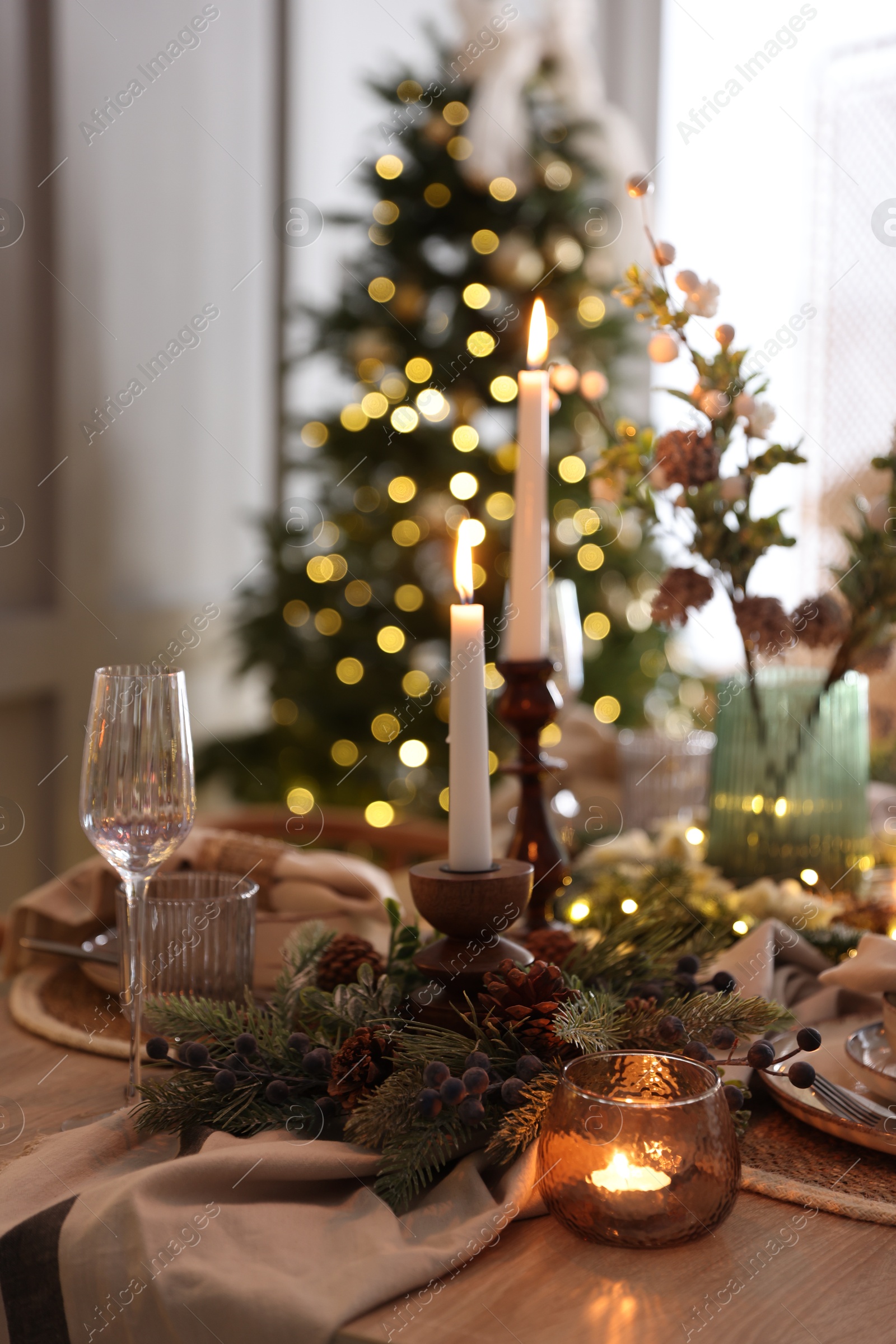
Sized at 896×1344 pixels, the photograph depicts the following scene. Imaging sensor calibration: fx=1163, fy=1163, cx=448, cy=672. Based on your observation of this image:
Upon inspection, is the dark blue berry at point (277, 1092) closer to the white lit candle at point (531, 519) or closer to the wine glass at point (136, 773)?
the wine glass at point (136, 773)

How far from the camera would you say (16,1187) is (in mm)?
620

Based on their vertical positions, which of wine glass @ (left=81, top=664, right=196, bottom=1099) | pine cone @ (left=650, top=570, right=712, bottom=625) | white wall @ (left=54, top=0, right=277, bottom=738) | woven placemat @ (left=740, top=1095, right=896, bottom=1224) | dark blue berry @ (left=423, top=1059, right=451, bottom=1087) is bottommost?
woven placemat @ (left=740, top=1095, right=896, bottom=1224)

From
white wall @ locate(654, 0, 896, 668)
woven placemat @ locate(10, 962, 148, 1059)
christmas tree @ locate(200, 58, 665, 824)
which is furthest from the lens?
white wall @ locate(654, 0, 896, 668)

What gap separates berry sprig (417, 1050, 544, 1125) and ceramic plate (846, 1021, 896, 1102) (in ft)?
0.69

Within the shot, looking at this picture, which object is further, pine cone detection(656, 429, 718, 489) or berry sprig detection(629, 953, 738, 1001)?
pine cone detection(656, 429, 718, 489)

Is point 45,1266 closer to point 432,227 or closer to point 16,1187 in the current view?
point 16,1187

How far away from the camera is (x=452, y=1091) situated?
60 centimetres

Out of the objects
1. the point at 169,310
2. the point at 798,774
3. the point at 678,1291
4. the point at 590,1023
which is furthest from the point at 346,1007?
the point at 169,310

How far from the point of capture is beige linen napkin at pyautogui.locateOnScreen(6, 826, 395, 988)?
3.24ft

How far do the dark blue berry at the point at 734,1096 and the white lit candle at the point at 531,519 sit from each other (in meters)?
0.36

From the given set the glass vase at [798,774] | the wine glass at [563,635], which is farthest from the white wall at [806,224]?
the glass vase at [798,774]

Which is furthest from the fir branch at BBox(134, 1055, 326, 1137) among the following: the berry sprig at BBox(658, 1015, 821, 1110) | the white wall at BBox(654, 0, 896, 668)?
the white wall at BBox(654, 0, 896, 668)

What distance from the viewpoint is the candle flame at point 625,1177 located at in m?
0.56

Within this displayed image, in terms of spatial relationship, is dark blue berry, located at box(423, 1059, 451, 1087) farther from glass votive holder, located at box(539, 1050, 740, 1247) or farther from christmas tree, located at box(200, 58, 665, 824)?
christmas tree, located at box(200, 58, 665, 824)
